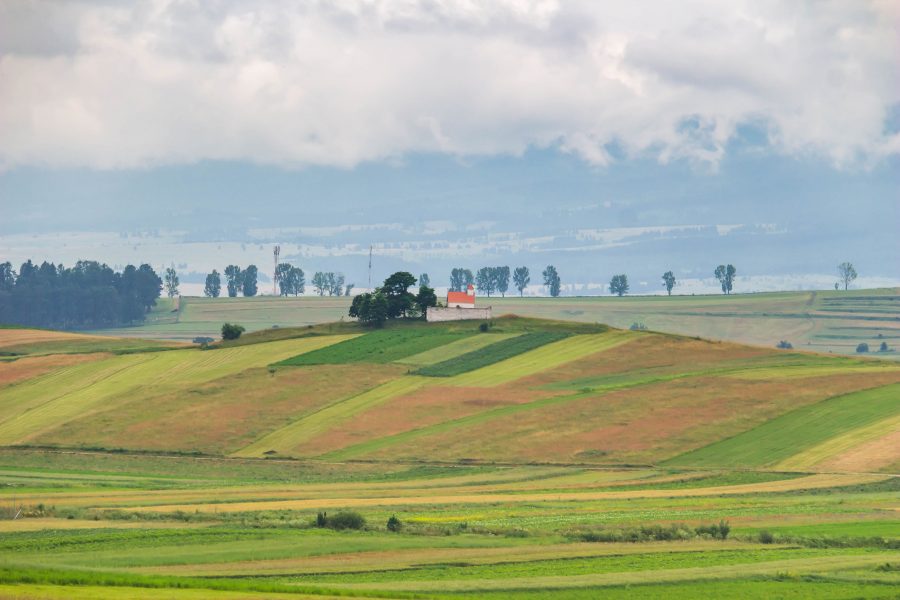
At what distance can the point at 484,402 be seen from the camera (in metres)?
140

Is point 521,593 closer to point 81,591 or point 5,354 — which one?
point 81,591

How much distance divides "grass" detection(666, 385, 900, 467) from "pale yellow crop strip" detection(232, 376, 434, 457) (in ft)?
106

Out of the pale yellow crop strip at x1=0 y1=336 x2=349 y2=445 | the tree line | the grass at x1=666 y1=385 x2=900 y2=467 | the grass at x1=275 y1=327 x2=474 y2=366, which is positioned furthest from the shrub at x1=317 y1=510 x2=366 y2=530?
the tree line

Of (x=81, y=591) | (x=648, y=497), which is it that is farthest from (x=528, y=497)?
(x=81, y=591)

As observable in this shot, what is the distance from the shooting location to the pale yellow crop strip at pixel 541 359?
495ft

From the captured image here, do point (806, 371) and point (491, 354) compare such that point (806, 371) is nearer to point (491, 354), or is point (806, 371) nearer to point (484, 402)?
point (484, 402)

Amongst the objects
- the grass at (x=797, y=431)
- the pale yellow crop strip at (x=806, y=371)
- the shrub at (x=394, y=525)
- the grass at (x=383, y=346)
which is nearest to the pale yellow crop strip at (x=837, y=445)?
the grass at (x=797, y=431)

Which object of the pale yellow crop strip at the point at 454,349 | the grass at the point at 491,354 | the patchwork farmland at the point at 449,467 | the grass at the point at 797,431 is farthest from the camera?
the pale yellow crop strip at the point at 454,349

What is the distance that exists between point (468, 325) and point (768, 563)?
11903 centimetres

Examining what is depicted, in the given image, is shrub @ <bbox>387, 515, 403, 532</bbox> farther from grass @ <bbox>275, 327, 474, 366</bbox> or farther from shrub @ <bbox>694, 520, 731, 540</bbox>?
grass @ <bbox>275, 327, 474, 366</bbox>

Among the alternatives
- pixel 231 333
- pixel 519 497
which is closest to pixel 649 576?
pixel 519 497

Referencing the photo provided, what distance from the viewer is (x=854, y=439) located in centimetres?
11875

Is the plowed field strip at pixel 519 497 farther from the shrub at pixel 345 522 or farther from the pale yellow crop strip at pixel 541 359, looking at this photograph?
the pale yellow crop strip at pixel 541 359

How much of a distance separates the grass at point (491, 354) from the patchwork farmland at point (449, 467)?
591mm
